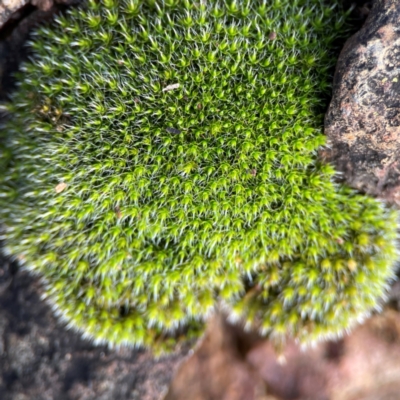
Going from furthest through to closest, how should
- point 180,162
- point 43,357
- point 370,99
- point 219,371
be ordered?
1. point 219,371
2. point 43,357
3. point 180,162
4. point 370,99

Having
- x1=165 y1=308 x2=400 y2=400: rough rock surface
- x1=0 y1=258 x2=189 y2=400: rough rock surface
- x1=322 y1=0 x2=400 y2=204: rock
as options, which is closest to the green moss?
x1=322 y1=0 x2=400 y2=204: rock

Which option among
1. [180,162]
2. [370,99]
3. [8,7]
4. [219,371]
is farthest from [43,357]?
[370,99]

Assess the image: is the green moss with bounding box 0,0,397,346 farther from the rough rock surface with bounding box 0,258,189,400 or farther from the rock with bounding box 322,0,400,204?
the rough rock surface with bounding box 0,258,189,400

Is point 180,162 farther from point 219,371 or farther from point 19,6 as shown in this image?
point 219,371

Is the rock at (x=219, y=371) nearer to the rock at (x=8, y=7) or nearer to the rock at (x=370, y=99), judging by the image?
the rock at (x=370, y=99)

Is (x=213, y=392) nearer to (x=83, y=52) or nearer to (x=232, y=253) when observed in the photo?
(x=232, y=253)

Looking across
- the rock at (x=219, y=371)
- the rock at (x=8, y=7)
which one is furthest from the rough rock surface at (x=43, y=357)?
the rock at (x=8, y=7)
